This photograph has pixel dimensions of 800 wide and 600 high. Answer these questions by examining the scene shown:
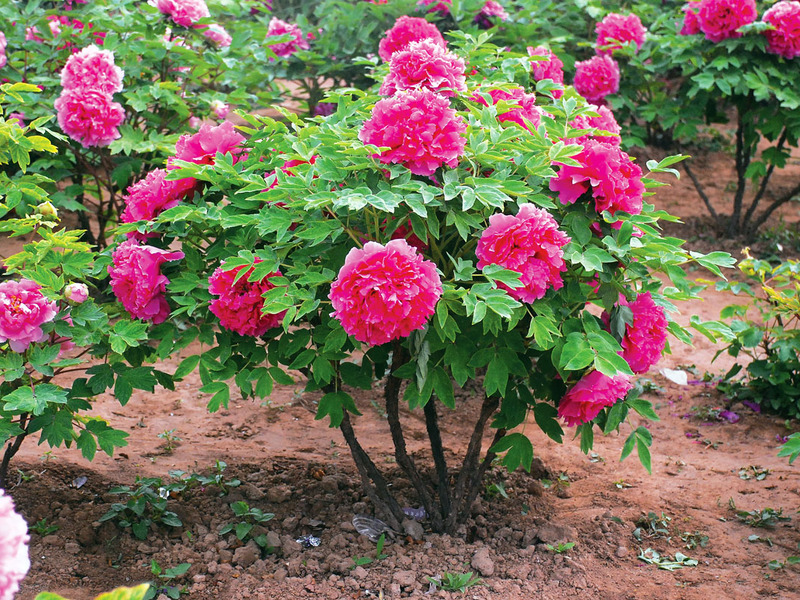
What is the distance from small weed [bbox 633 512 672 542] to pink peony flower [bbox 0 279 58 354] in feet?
7.24

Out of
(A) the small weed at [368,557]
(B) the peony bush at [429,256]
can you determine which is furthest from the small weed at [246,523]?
(B) the peony bush at [429,256]

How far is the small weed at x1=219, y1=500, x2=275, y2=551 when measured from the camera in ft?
9.37

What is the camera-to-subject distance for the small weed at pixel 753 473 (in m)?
3.48

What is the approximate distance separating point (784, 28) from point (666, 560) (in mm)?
3517

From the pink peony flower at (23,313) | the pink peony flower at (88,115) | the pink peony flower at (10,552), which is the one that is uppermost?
the pink peony flower at (88,115)

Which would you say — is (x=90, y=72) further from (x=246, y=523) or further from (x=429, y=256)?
(x=246, y=523)

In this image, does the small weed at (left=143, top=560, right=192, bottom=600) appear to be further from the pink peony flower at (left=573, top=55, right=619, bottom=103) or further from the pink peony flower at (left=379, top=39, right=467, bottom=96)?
the pink peony flower at (left=573, top=55, right=619, bottom=103)

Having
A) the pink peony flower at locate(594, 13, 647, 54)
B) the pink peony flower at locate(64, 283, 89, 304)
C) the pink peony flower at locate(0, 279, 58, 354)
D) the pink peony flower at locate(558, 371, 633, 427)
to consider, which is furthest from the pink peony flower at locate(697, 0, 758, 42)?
the pink peony flower at locate(0, 279, 58, 354)

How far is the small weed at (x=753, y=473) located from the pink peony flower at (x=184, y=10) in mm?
3247

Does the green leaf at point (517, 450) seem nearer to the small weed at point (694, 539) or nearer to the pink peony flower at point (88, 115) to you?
the small weed at point (694, 539)

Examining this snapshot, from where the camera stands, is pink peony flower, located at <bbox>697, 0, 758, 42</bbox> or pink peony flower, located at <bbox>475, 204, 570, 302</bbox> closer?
pink peony flower, located at <bbox>475, 204, 570, 302</bbox>

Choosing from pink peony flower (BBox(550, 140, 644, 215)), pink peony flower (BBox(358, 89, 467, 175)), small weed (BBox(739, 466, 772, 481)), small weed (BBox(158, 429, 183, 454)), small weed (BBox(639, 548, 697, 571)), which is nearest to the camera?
pink peony flower (BBox(358, 89, 467, 175))

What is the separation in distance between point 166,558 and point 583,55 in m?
4.99

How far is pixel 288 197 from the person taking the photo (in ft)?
7.47
